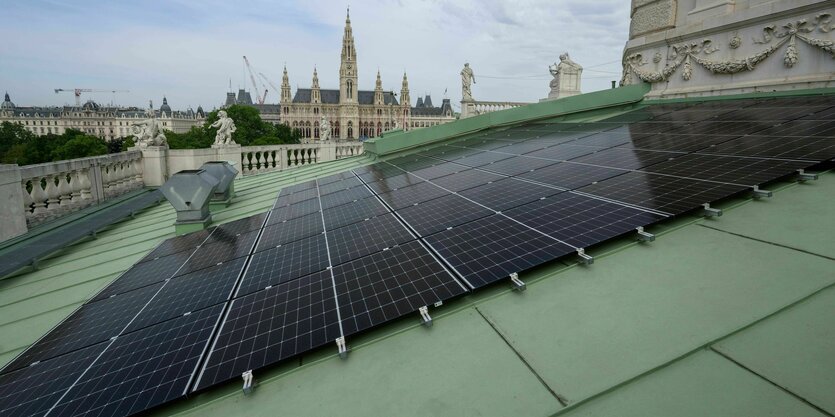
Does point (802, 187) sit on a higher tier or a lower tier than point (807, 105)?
lower

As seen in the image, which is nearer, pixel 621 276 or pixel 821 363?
pixel 821 363

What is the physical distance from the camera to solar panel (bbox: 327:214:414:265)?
21.1 ft

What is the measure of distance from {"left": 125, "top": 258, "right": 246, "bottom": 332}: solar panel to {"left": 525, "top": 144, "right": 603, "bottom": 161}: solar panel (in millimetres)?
7800

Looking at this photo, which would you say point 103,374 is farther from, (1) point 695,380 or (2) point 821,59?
(2) point 821,59

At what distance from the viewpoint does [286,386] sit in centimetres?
377

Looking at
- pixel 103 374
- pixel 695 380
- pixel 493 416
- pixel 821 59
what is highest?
pixel 821 59

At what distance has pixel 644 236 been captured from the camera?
4.95 meters

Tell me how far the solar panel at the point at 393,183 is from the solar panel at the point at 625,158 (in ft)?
14.6

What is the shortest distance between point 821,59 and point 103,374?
18.2m

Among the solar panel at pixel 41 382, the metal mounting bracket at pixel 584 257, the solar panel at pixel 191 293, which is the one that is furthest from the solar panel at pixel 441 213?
the solar panel at pixel 41 382

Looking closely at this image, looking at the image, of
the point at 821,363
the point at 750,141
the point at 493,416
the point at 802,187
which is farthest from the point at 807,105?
the point at 493,416

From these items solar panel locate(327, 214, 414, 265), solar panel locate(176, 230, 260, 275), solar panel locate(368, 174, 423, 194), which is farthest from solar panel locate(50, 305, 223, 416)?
solar panel locate(368, 174, 423, 194)

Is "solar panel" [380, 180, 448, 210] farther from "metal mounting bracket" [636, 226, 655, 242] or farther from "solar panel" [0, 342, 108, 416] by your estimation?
"solar panel" [0, 342, 108, 416]

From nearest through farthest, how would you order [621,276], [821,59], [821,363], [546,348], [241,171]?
[821,363] < [546,348] < [621,276] < [821,59] < [241,171]
